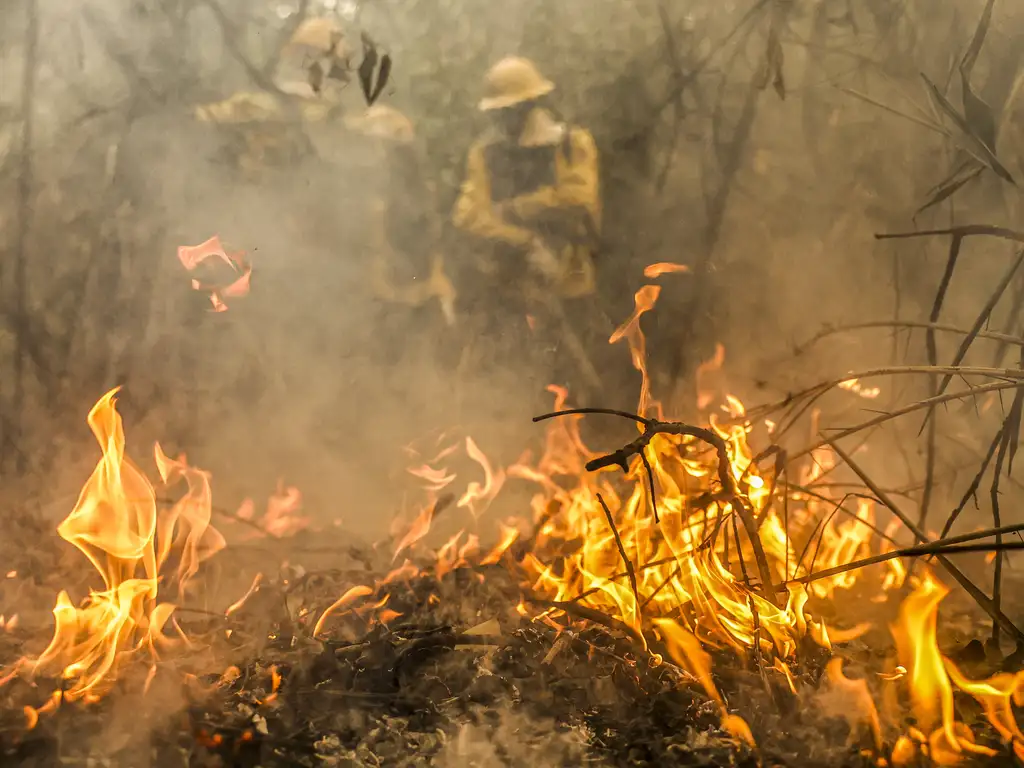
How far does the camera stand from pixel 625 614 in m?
2.06

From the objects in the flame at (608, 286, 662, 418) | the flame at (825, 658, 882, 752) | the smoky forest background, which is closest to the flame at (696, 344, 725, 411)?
the smoky forest background

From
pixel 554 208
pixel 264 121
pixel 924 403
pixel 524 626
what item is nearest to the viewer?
pixel 924 403

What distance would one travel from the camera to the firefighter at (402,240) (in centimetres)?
263

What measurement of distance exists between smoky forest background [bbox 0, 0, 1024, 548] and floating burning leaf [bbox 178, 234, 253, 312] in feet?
0.14

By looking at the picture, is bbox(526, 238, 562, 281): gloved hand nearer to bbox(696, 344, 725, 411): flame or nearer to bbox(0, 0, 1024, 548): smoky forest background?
bbox(0, 0, 1024, 548): smoky forest background

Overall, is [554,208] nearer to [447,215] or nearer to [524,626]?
[447,215]

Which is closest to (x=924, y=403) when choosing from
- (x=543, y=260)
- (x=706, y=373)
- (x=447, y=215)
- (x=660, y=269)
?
(x=706, y=373)

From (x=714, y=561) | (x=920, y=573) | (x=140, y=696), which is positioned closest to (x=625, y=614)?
(x=714, y=561)

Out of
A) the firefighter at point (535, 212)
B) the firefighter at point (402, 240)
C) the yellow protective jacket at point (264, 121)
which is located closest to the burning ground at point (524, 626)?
the firefighter at point (535, 212)

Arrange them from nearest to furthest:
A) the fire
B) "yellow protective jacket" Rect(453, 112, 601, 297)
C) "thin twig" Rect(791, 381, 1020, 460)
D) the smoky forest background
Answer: "thin twig" Rect(791, 381, 1020, 460), the fire, the smoky forest background, "yellow protective jacket" Rect(453, 112, 601, 297)

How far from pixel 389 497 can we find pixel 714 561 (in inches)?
49.9

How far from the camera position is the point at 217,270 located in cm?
263

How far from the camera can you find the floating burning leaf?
2.62 m

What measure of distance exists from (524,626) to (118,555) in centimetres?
123
